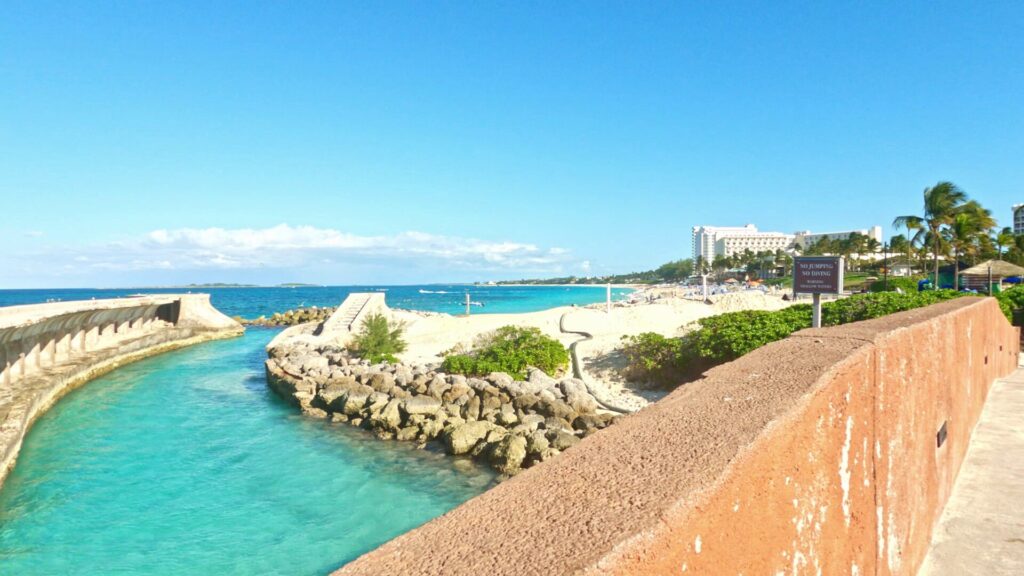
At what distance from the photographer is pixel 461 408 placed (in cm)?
1306

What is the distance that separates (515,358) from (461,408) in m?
3.38

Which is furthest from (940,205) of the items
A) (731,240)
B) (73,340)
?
(731,240)

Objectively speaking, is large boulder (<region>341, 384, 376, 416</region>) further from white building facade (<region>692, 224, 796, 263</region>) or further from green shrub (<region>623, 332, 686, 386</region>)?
white building facade (<region>692, 224, 796, 263</region>)

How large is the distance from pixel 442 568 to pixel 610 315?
21.8 m

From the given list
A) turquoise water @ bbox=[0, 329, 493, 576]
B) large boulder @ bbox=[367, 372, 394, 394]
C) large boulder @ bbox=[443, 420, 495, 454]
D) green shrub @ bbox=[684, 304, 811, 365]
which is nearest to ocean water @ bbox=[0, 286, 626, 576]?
turquoise water @ bbox=[0, 329, 493, 576]

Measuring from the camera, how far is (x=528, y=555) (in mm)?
1510

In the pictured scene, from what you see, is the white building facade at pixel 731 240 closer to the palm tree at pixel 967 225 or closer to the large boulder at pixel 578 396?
the palm tree at pixel 967 225

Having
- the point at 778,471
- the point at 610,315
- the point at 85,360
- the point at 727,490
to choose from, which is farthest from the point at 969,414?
the point at 85,360

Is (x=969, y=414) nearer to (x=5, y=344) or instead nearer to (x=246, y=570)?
(x=246, y=570)

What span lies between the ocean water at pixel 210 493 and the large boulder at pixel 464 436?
1.04ft

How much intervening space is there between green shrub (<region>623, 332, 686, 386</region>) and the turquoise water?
6.28 meters

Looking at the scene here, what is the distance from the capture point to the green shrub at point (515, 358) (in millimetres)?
15883

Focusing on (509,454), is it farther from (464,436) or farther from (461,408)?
(461,408)

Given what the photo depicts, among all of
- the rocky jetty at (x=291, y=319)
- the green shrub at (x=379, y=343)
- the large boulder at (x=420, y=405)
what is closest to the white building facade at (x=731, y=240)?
the rocky jetty at (x=291, y=319)
